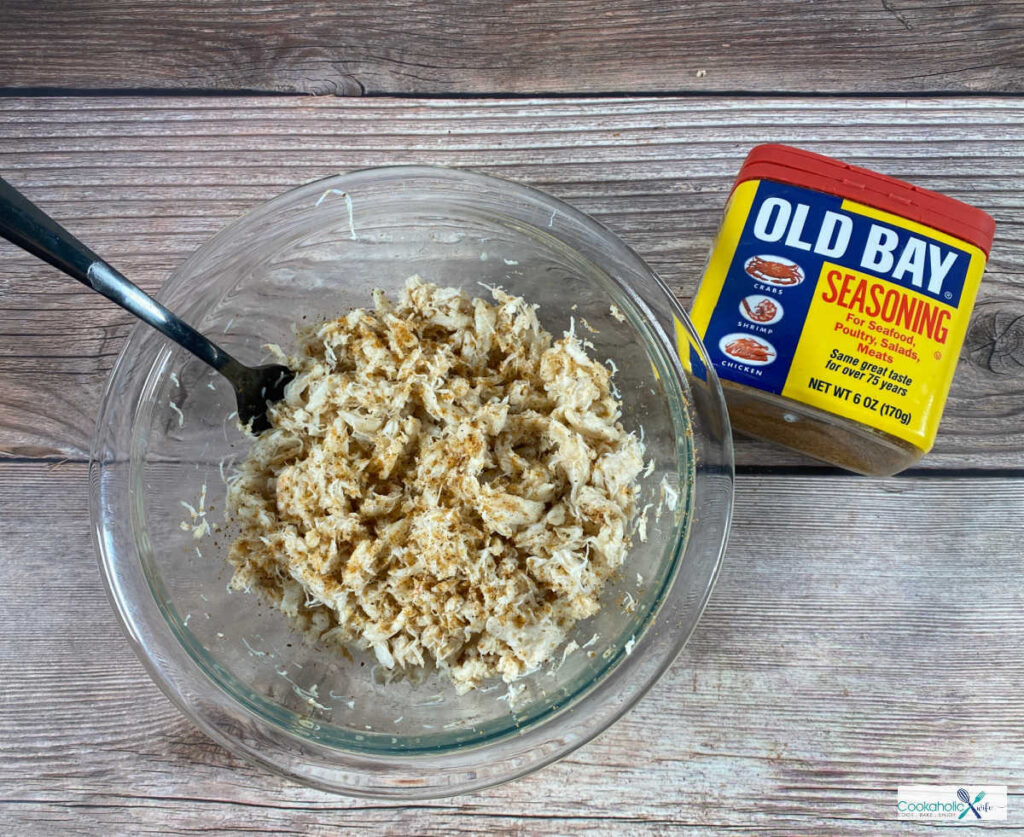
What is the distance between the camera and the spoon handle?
33.1 inches

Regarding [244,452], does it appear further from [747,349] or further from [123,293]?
[747,349]

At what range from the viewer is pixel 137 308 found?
94cm

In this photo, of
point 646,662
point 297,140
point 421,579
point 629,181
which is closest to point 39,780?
point 421,579

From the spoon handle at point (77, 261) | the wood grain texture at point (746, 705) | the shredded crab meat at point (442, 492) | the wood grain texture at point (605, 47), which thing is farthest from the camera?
the wood grain texture at point (605, 47)

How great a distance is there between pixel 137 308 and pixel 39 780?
2.89 feet

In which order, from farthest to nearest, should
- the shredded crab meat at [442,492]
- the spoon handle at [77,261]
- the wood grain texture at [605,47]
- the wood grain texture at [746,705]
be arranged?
the wood grain texture at [605,47] → the wood grain texture at [746,705] → the shredded crab meat at [442,492] → the spoon handle at [77,261]

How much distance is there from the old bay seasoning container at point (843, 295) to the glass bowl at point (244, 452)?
0.10m

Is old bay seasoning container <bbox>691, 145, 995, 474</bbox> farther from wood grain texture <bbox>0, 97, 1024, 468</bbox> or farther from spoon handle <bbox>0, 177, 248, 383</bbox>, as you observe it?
spoon handle <bbox>0, 177, 248, 383</bbox>

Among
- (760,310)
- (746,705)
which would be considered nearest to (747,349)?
(760,310)

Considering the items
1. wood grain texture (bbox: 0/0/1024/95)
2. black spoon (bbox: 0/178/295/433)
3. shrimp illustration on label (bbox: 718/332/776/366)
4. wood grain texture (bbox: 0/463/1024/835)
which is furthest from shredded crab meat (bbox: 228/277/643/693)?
wood grain texture (bbox: 0/0/1024/95)

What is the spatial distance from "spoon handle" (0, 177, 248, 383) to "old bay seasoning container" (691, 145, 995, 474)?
2.38 ft

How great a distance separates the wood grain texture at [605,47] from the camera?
1.34 meters

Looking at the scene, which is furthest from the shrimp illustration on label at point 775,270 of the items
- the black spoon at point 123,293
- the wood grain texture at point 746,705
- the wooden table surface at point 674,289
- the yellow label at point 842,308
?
the black spoon at point 123,293

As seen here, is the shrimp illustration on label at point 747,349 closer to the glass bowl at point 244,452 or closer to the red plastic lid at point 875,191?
the glass bowl at point 244,452
